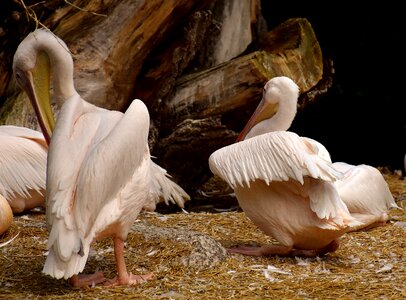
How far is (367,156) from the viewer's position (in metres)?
10.8

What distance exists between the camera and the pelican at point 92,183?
3.99 m

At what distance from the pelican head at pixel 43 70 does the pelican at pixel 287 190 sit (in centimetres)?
136

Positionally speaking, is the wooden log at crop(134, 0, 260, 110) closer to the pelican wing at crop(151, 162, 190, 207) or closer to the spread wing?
the pelican wing at crop(151, 162, 190, 207)

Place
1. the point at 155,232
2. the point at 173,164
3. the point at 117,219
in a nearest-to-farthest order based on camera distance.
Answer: the point at 117,219, the point at 155,232, the point at 173,164

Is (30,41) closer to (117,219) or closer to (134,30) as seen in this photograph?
(134,30)

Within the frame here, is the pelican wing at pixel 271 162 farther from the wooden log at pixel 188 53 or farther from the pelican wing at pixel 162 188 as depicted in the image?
the wooden log at pixel 188 53

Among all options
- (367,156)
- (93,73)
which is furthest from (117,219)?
(367,156)

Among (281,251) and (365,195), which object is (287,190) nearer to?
(281,251)

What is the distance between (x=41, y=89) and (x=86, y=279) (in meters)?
2.03

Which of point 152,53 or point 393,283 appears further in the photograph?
point 152,53

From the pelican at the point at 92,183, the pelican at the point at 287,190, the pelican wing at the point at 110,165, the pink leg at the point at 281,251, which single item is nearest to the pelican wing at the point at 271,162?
the pelican at the point at 287,190

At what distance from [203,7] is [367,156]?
168 inches

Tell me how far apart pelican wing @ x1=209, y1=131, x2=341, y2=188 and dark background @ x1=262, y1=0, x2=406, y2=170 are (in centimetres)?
580

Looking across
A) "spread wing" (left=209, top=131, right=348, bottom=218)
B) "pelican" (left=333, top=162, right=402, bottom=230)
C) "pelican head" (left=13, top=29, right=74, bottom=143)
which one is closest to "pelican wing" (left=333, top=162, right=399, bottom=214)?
"pelican" (left=333, top=162, right=402, bottom=230)
